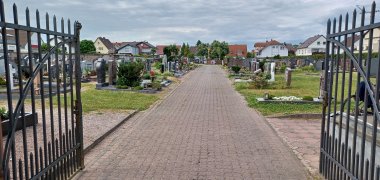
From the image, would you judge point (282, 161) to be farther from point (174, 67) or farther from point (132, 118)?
point (174, 67)

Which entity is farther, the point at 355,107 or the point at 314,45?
the point at 314,45

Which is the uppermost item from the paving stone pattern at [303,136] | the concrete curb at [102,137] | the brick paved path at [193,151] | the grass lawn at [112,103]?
the grass lawn at [112,103]

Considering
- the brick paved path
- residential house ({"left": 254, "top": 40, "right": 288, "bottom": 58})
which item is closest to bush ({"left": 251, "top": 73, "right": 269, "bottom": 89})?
the brick paved path

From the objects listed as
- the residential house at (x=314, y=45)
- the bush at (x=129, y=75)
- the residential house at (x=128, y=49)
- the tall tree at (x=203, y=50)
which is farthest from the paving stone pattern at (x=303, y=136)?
the tall tree at (x=203, y=50)

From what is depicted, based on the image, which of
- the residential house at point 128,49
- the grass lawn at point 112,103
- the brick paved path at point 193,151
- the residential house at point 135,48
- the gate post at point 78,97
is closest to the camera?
the gate post at point 78,97

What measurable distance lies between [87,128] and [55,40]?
4664mm

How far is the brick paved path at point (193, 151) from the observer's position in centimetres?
559

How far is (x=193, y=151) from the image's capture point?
6902 millimetres

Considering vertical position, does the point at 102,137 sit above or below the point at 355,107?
below

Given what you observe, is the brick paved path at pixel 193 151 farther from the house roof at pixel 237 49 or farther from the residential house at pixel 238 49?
the house roof at pixel 237 49

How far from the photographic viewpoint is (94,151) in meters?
6.89

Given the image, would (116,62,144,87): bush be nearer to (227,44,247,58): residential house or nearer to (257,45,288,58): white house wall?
(257,45,288,58): white house wall

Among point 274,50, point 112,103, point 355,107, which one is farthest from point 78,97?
point 274,50

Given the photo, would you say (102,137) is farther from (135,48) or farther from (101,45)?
(101,45)
